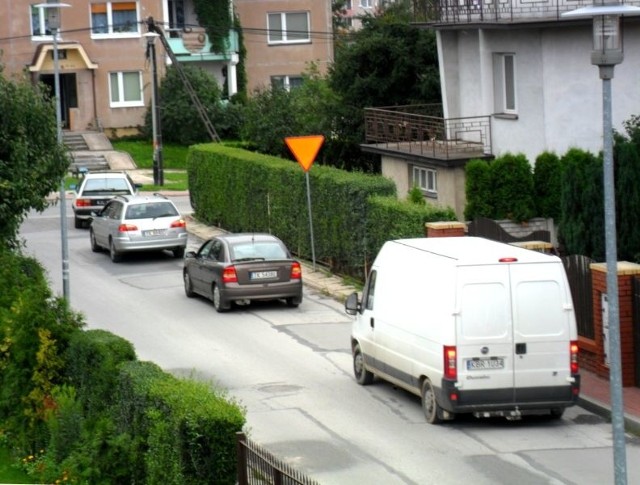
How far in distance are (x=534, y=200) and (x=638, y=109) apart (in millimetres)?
Result: 3007

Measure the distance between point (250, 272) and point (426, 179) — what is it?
8.99m

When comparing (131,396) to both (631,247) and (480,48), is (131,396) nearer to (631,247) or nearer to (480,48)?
(631,247)

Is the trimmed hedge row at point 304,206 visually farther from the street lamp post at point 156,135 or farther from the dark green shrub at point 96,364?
the dark green shrub at point 96,364

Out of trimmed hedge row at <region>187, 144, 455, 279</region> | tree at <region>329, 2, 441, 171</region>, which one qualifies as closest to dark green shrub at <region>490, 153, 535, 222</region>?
trimmed hedge row at <region>187, 144, 455, 279</region>

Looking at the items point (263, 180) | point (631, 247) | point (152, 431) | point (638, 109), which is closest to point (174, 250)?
point (263, 180)

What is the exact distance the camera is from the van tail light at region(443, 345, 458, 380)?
16.9m

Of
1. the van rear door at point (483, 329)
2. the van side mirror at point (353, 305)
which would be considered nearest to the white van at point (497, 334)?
the van rear door at point (483, 329)

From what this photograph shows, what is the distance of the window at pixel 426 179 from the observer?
33625mm

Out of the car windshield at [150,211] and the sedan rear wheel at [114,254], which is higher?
the car windshield at [150,211]

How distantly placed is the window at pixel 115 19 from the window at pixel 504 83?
1258 inches

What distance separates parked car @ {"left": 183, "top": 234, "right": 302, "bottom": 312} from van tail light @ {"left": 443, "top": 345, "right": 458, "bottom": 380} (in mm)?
9872

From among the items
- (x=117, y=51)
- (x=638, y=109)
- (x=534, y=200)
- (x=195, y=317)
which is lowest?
(x=195, y=317)

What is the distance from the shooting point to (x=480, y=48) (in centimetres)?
3419

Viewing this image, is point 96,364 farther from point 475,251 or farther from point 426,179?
point 426,179
